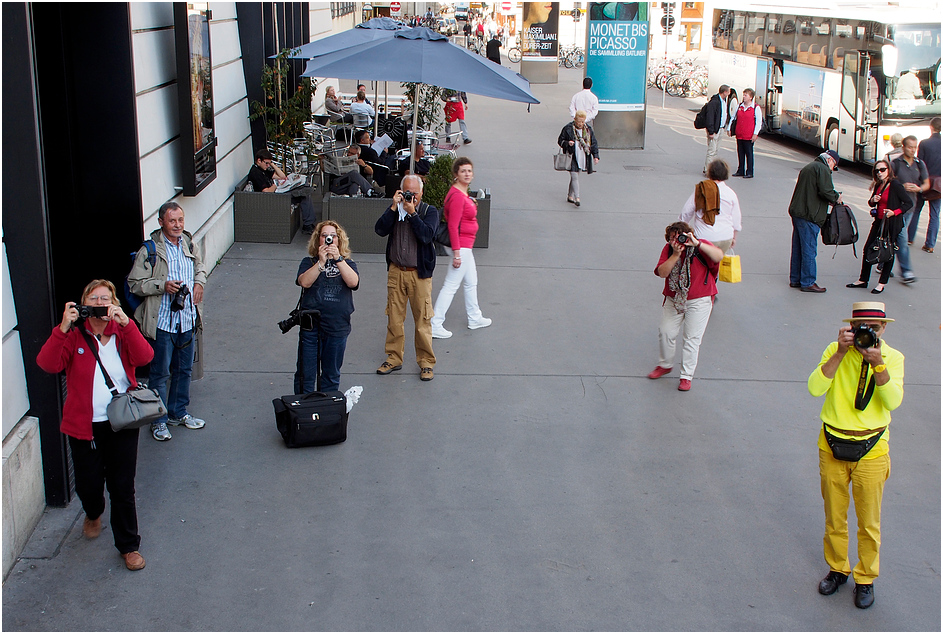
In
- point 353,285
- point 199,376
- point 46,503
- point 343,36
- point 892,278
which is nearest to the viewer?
point 46,503

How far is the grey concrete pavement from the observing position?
477cm

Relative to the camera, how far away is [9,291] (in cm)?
504

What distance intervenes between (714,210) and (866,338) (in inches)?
159

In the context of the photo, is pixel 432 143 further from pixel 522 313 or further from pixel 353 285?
pixel 353 285

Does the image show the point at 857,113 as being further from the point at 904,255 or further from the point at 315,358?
the point at 315,358

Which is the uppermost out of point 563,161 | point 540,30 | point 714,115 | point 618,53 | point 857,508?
point 540,30

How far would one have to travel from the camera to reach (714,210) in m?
8.53

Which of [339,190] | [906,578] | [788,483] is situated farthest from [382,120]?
[906,578]

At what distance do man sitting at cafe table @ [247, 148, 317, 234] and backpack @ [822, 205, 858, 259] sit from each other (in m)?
6.39

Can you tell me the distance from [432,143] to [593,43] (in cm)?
628

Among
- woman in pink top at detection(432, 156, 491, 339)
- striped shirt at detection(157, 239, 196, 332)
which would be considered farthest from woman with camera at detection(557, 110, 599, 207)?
striped shirt at detection(157, 239, 196, 332)

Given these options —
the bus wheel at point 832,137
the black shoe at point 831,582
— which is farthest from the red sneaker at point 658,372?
the bus wheel at point 832,137

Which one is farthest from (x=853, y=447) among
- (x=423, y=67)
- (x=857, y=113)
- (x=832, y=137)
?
(x=832, y=137)

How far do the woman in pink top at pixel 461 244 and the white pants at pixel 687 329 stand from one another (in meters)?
1.97
